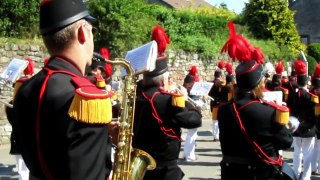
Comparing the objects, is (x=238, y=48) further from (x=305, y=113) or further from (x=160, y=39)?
(x=305, y=113)

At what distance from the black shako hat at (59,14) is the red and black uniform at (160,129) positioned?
2.97 metres

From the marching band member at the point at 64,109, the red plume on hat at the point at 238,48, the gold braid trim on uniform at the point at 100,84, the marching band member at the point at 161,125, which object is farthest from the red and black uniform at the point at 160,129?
the marching band member at the point at 64,109

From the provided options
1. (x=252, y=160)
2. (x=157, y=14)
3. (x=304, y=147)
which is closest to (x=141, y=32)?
(x=157, y=14)

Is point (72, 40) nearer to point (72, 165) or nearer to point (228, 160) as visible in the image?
point (72, 165)

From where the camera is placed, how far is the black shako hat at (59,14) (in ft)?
8.47

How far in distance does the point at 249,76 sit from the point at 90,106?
2795 millimetres

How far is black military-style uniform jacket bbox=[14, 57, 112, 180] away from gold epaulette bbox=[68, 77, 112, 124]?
0.03 m

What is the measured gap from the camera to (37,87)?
2568mm

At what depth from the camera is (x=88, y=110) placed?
239 centimetres

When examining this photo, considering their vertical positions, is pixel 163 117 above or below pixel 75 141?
below

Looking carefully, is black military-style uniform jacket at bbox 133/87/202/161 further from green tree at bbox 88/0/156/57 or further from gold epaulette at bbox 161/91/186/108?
green tree at bbox 88/0/156/57

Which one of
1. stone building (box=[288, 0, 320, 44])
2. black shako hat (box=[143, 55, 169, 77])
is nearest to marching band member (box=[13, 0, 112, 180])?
black shako hat (box=[143, 55, 169, 77])

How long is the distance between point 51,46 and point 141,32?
46.6ft

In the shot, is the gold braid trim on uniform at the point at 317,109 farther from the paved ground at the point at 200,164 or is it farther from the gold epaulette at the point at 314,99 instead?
the paved ground at the point at 200,164
